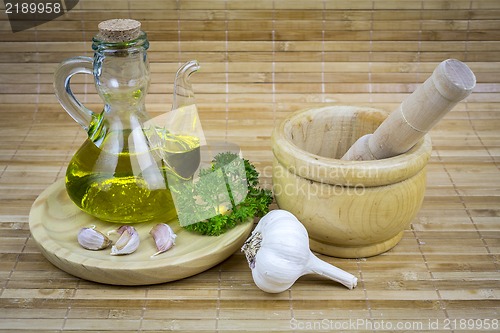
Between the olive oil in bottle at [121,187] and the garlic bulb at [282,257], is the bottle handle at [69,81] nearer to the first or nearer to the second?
the olive oil in bottle at [121,187]

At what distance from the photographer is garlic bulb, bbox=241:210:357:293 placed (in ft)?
3.84

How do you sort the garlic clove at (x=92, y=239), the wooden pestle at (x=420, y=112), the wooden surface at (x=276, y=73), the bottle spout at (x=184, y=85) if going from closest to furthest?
the wooden pestle at (x=420, y=112)
the garlic clove at (x=92, y=239)
the bottle spout at (x=184, y=85)
the wooden surface at (x=276, y=73)

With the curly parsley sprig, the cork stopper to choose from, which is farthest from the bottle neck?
the curly parsley sprig

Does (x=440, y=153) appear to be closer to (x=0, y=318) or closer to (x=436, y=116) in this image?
(x=436, y=116)

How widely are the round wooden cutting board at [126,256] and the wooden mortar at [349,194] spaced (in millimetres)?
118

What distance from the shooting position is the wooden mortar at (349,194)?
1.21 meters

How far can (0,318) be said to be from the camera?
1.17 metres

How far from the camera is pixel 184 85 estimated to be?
1364 mm

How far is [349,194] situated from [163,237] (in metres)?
0.31

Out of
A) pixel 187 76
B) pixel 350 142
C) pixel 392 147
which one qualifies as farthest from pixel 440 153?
pixel 187 76

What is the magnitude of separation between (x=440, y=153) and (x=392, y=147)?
537 millimetres

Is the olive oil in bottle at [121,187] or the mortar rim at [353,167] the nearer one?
the mortar rim at [353,167]

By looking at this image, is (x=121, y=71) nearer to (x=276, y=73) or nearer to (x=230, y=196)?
(x=230, y=196)

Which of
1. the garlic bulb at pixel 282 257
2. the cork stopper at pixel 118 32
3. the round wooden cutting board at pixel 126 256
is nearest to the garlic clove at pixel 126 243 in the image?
the round wooden cutting board at pixel 126 256
